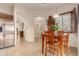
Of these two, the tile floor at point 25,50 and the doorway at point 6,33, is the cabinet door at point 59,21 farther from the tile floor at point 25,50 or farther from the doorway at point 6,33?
the doorway at point 6,33

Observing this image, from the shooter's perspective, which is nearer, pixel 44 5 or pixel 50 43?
pixel 44 5

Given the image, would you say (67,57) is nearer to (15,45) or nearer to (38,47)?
(38,47)

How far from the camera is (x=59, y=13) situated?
8.52 feet

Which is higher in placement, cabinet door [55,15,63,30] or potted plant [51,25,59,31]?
cabinet door [55,15,63,30]

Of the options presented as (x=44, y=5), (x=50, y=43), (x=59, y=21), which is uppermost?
(x=44, y=5)

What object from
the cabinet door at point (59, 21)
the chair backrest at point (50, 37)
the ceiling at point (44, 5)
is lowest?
the chair backrest at point (50, 37)

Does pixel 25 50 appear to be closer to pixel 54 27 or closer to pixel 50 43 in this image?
pixel 50 43

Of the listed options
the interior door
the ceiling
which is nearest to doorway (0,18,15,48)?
the interior door

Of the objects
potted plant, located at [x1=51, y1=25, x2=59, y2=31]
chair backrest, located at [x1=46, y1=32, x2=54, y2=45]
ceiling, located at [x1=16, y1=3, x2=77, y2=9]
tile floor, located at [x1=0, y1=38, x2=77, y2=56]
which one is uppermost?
ceiling, located at [x1=16, y1=3, x2=77, y2=9]

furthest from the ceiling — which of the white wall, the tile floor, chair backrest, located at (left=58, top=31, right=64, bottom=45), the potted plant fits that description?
the tile floor

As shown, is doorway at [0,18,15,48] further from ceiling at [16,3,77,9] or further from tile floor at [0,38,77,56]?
ceiling at [16,3,77,9]

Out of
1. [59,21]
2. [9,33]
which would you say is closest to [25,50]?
[9,33]

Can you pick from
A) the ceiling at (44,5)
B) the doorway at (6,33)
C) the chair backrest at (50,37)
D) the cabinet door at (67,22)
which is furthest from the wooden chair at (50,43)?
the doorway at (6,33)

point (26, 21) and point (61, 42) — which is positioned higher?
point (26, 21)
